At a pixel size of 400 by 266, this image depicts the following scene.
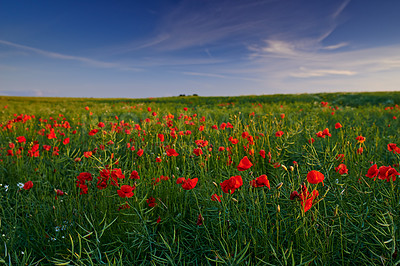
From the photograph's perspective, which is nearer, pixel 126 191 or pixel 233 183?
pixel 233 183

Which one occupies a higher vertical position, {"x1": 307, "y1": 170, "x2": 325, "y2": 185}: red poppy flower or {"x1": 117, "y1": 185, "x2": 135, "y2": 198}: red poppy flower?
{"x1": 307, "y1": 170, "x2": 325, "y2": 185}: red poppy flower

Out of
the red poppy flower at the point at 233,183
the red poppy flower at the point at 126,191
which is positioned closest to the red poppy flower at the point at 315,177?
the red poppy flower at the point at 233,183

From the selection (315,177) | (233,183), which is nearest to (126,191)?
(233,183)

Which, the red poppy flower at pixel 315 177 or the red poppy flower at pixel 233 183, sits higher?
the red poppy flower at pixel 315 177

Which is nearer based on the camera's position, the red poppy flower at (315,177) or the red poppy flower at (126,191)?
the red poppy flower at (315,177)

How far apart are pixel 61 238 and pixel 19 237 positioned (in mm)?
370

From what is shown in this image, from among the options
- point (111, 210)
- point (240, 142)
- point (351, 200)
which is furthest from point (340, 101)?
point (111, 210)

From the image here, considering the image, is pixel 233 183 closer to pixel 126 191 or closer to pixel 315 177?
pixel 315 177

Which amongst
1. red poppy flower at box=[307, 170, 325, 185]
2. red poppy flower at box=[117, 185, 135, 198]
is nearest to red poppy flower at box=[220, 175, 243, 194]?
red poppy flower at box=[307, 170, 325, 185]

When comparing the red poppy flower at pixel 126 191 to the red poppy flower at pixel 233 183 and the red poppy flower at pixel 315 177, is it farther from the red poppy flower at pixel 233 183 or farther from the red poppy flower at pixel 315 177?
the red poppy flower at pixel 315 177

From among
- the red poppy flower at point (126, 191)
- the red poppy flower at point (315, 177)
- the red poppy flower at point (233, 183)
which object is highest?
the red poppy flower at point (315, 177)

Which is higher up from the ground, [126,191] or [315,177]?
[315,177]

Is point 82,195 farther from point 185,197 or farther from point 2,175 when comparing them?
point 2,175

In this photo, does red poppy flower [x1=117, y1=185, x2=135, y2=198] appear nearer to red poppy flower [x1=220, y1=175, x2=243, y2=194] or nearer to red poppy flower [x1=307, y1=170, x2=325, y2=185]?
red poppy flower [x1=220, y1=175, x2=243, y2=194]
